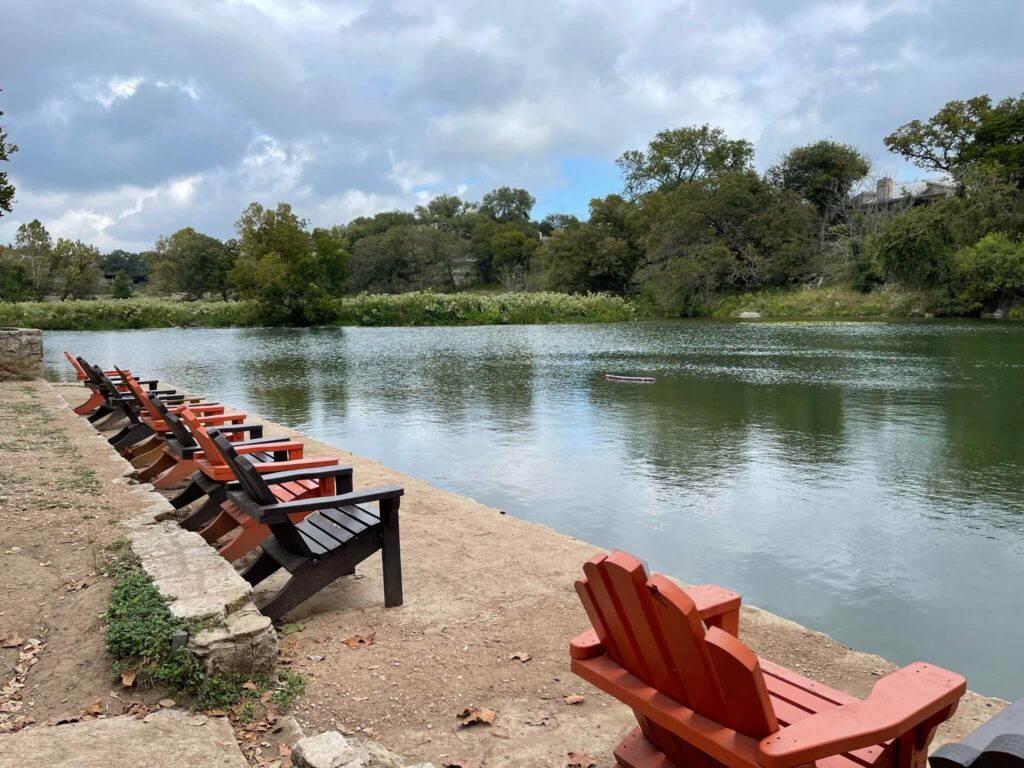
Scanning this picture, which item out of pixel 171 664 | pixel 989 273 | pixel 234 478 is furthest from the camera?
pixel 989 273

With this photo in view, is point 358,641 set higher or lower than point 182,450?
lower

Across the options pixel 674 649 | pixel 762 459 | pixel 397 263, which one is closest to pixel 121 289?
pixel 397 263

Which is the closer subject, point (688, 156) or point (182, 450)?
point (182, 450)

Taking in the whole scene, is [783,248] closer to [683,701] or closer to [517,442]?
[517,442]

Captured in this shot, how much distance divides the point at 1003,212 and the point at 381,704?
171ft

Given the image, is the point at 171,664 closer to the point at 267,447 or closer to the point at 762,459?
the point at 267,447

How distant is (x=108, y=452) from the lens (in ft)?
22.7

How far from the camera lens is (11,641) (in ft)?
10.5

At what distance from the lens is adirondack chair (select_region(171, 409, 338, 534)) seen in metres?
4.70

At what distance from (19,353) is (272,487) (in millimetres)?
11413

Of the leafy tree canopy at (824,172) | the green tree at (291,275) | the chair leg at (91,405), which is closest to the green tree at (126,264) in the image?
the green tree at (291,275)

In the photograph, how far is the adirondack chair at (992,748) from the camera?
1.46m

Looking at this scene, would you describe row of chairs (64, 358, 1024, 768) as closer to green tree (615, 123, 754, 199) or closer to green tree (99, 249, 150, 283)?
green tree (615, 123, 754, 199)

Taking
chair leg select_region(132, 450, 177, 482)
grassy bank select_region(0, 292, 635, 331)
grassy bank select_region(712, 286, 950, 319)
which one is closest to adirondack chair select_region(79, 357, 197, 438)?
chair leg select_region(132, 450, 177, 482)
